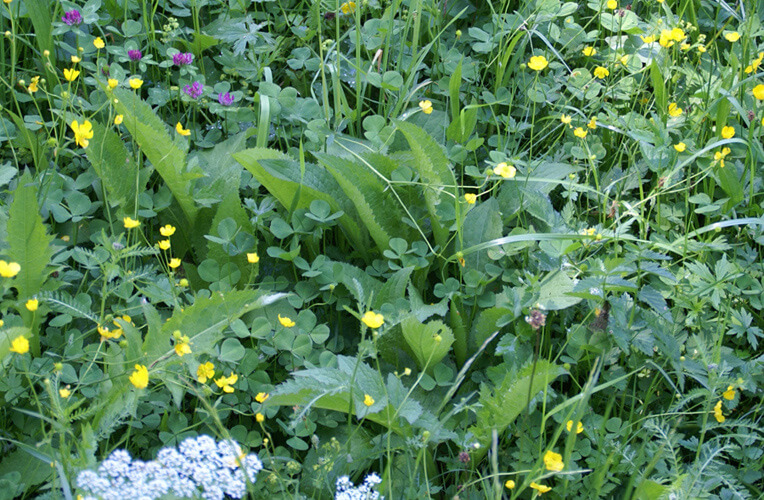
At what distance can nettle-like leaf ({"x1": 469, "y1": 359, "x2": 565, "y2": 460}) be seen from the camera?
1757 millimetres

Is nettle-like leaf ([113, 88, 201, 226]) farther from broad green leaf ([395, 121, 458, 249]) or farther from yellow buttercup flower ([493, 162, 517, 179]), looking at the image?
yellow buttercup flower ([493, 162, 517, 179])

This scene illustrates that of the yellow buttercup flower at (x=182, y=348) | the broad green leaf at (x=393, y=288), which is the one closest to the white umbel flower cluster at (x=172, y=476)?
the yellow buttercup flower at (x=182, y=348)

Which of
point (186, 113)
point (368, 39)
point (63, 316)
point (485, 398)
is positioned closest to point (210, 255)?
point (63, 316)

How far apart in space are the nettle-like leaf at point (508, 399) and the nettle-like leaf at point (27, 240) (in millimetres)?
1251

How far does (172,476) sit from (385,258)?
1082mm

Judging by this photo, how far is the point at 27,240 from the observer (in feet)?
6.11

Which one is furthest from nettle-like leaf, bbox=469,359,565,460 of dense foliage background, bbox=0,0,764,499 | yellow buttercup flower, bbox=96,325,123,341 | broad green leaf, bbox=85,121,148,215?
broad green leaf, bbox=85,121,148,215

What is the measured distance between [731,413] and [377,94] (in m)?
1.76

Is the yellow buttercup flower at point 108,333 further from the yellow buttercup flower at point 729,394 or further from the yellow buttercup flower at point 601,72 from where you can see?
the yellow buttercup flower at point 601,72

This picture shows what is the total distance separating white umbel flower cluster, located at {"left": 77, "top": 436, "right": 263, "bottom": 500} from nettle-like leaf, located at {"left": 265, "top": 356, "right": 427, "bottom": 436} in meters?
0.27

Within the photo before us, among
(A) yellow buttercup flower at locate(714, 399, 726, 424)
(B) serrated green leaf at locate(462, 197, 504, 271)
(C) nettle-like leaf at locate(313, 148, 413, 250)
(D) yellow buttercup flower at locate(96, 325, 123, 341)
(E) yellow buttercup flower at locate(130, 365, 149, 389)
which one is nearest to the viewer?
(E) yellow buttercup flower at locate(130, 365, 149, 389)

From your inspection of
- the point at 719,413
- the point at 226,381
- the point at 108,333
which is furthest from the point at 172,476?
the point at 719,413

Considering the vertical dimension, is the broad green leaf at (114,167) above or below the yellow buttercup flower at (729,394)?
above

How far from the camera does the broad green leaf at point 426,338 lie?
1.86 meters
